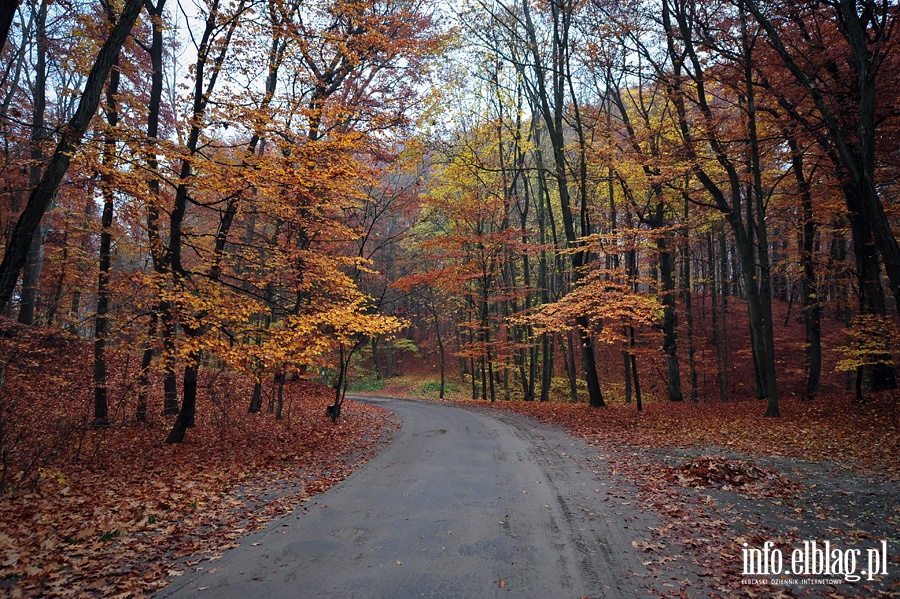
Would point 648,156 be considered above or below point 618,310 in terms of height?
above

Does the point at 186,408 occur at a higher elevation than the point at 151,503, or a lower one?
higher

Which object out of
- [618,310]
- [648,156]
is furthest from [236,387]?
[648,156]

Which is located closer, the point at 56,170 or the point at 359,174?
the point at 56,170

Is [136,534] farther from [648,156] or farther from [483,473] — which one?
[648,156]

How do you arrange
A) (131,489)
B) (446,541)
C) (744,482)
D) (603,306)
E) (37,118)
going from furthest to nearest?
1. (37,118)
2. (603,306)
3. (744,482)
4. (131,489)
5. (446,541)

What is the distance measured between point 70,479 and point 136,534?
10.4 feet

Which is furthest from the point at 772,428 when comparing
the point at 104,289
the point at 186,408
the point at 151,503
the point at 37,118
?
the point at 37,118

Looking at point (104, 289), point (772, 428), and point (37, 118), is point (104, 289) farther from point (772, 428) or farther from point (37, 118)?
point (772, 428)

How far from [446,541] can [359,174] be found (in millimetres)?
7764

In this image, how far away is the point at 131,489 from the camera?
6949 mm

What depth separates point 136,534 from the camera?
5.34 m

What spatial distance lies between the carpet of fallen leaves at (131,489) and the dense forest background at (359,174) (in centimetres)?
36

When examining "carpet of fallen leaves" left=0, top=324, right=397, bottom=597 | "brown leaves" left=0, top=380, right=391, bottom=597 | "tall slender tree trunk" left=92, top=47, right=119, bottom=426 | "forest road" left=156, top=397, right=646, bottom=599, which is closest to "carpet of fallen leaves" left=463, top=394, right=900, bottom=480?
"forest road" left=156, top=397, right=646, bottom=599

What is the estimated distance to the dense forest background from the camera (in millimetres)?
8398
